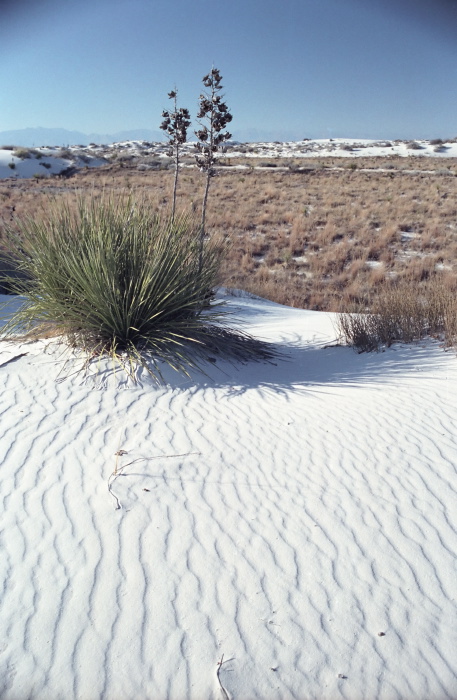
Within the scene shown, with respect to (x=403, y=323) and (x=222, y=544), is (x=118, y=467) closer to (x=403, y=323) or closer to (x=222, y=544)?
(x=222, y=544)

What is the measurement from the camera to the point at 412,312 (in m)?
7.01

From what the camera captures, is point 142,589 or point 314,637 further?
point 142,589

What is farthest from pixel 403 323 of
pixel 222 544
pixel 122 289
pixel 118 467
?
pixel 222 544

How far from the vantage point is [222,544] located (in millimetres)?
2807

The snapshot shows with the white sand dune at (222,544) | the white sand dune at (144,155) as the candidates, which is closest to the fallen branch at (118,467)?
the white sand dune at (222,544)

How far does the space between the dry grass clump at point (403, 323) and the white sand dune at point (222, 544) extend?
2.02 meters

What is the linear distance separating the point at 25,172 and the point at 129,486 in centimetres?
3902

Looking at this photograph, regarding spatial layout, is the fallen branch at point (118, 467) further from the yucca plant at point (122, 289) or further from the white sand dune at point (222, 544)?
the yucca plant at point (122, 289)

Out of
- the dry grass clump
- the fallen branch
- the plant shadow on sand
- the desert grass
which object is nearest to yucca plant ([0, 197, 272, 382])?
the plant shadow on sand

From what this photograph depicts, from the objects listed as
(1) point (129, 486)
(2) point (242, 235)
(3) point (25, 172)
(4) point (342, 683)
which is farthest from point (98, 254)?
(3) point (25, 172)

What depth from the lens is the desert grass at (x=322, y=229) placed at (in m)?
13.0

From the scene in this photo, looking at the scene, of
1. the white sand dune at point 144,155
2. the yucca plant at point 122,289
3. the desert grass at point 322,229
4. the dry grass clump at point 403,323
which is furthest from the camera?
the white sand dune at point 144,155

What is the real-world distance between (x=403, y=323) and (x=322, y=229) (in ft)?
36.8

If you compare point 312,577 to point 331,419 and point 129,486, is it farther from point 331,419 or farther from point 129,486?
point 331,419
